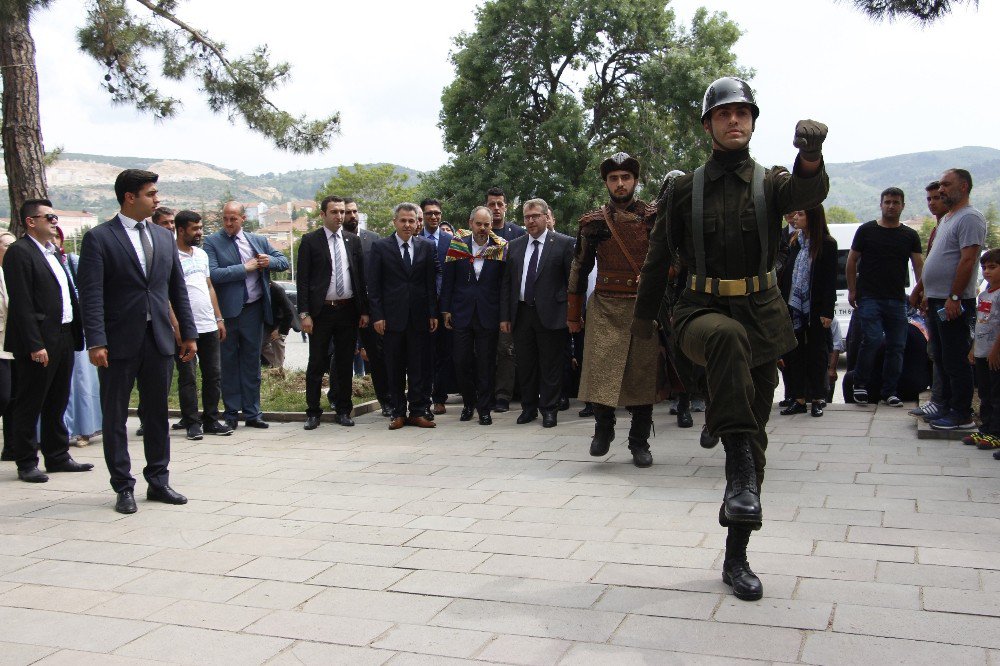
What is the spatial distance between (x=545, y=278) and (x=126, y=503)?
437 centimetres

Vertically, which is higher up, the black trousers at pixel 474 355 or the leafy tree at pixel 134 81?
the leafy tree at pixel 134 81

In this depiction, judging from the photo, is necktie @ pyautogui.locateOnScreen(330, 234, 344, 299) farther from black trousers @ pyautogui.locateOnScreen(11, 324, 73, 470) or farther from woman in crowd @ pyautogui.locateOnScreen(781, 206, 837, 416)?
woman in crowd @ pyautogui.locateOnScreen(781, 206, 837, 416)

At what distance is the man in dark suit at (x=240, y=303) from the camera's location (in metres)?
9.32

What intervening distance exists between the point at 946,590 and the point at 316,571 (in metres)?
2.78

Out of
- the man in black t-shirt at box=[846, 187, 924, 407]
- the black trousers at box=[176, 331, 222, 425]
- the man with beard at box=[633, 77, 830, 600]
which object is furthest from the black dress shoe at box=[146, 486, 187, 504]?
the man in black t-shirt at box=[846, 187, 924, 407]

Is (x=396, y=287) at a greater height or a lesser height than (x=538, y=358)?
greater

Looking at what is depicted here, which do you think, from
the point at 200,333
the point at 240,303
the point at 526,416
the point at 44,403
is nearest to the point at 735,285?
the point at 526,416

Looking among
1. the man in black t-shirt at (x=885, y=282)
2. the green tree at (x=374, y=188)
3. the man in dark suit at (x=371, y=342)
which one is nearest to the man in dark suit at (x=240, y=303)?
the man in dark suit at (x=371, y=342)

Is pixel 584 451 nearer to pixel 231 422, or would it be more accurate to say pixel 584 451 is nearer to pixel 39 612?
pixel 231 422

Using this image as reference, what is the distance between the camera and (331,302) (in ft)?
30.6

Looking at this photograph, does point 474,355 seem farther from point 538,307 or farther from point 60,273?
point 60,273

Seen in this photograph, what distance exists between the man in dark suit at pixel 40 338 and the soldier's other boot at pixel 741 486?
5102 millimetres

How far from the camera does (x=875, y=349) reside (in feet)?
30.7

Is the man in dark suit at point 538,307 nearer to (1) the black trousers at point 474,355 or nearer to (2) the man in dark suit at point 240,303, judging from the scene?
(1) the black trousers at point 474,355
